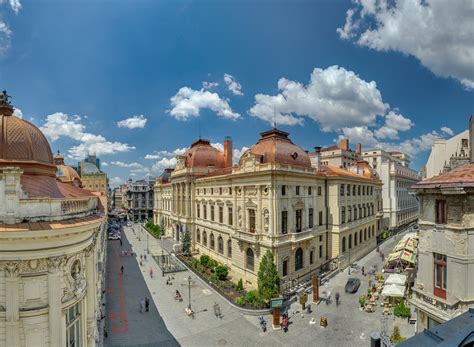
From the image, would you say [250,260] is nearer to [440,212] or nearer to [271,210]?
[271,210]

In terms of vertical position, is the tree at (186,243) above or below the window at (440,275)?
below

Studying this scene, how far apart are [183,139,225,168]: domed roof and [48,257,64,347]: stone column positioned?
134 feet

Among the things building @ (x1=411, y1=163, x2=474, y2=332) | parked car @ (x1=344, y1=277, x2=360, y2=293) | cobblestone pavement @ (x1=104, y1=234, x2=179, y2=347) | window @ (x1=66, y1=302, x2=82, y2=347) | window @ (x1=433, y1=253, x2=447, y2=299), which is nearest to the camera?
window @ (x1=66, y1=302, x2=82, y2=347)

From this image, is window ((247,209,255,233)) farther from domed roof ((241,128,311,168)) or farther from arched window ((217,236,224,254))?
arched window ((217,236,224,254))

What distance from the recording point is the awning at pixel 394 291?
26234 millimetres

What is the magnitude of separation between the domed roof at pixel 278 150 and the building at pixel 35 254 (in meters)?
24.3

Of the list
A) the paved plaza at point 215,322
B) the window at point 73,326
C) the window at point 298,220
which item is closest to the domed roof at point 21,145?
the window at point 73,326

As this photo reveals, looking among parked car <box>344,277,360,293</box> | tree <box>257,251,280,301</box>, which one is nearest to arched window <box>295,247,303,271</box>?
parked car <box>344,277,360,293</box>

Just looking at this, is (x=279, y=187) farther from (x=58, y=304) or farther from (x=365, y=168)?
(x=365, y=168)

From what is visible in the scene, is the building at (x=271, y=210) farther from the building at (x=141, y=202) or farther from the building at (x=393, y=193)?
the building at (x=141, y=202)

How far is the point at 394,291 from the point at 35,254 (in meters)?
29.6

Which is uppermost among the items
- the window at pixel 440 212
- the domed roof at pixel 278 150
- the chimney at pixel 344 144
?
the chimney at pixel 344 144

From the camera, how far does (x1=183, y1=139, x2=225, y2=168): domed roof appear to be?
50.8 metres

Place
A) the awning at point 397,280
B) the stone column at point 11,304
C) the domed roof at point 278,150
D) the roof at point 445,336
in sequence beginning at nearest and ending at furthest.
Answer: the roof at point 445,336, the stone column at point 11,304, the awning at point 397,280, the domed roof at point 278,150
